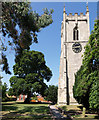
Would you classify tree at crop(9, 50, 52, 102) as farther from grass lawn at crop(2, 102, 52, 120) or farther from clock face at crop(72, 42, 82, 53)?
grass lawn at crop(2, 102, 52, 120)

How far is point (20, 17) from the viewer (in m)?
9.59

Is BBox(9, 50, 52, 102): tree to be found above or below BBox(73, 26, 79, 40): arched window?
below

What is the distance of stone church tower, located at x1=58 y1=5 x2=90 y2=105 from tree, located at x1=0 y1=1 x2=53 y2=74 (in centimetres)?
2076

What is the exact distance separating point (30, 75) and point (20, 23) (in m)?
23.5

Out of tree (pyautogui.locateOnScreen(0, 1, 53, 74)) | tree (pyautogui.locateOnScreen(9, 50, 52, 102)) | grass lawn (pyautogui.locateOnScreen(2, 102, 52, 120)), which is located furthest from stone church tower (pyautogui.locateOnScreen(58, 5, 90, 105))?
tree (pyautogui.locateOnScreen(0, 1, 53, 74))

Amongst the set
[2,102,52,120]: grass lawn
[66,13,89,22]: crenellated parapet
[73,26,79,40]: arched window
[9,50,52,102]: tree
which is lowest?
[2,102,52,120]: grass lawn

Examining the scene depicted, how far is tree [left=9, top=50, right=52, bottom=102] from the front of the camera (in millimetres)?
31406

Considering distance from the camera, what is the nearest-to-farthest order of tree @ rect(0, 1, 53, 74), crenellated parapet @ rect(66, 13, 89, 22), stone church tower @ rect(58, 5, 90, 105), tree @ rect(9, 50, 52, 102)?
tree @ rect(0, 1, 53, 74) < stone church tower @ rect(58, 5, 90, 105) < tree @ rect(9, 50, 52, 102) < crenellated parapet @ rect(66, 13, 89, 22)

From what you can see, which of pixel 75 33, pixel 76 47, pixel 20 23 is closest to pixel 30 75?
pixel 76 47

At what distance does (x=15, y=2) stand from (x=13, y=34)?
2599mm

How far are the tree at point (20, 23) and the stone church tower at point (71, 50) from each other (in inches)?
817

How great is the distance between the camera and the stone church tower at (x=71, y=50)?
29984mm

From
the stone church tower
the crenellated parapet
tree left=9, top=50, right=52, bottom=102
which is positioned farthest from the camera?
the crenellated parapet

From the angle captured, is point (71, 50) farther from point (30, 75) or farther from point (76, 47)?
point (30, 75)
